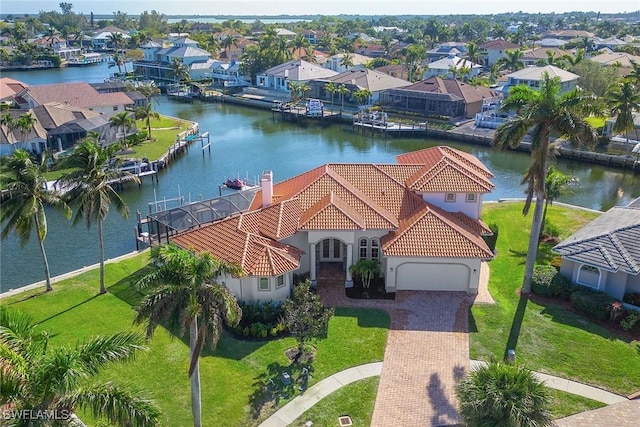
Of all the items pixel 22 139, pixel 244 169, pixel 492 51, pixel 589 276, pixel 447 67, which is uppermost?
pixel 492 51

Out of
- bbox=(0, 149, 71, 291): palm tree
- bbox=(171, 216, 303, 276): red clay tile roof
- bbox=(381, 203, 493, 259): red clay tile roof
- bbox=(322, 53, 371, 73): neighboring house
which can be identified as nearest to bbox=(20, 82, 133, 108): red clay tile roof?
bbox=(0, 149, 71, 291): palm tree

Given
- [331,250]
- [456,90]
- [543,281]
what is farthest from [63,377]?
[456,90]

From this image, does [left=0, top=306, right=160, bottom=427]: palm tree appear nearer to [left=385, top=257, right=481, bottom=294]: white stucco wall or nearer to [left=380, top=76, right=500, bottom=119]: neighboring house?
[left=385, top=257, right=481, bottom=294]: white stucco wall

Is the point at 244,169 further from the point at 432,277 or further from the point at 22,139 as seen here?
the point at 432,277

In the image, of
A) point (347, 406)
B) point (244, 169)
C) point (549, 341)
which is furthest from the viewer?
point (244, 169)

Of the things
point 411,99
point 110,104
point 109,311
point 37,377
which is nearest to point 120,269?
point 109,311

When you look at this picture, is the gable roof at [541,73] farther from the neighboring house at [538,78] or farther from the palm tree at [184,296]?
the palm tree at [184,296]

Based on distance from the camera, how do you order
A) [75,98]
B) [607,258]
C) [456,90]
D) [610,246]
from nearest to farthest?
1. [607,258]
2. [610,246]
3. [75,98]
4. [456,90]
